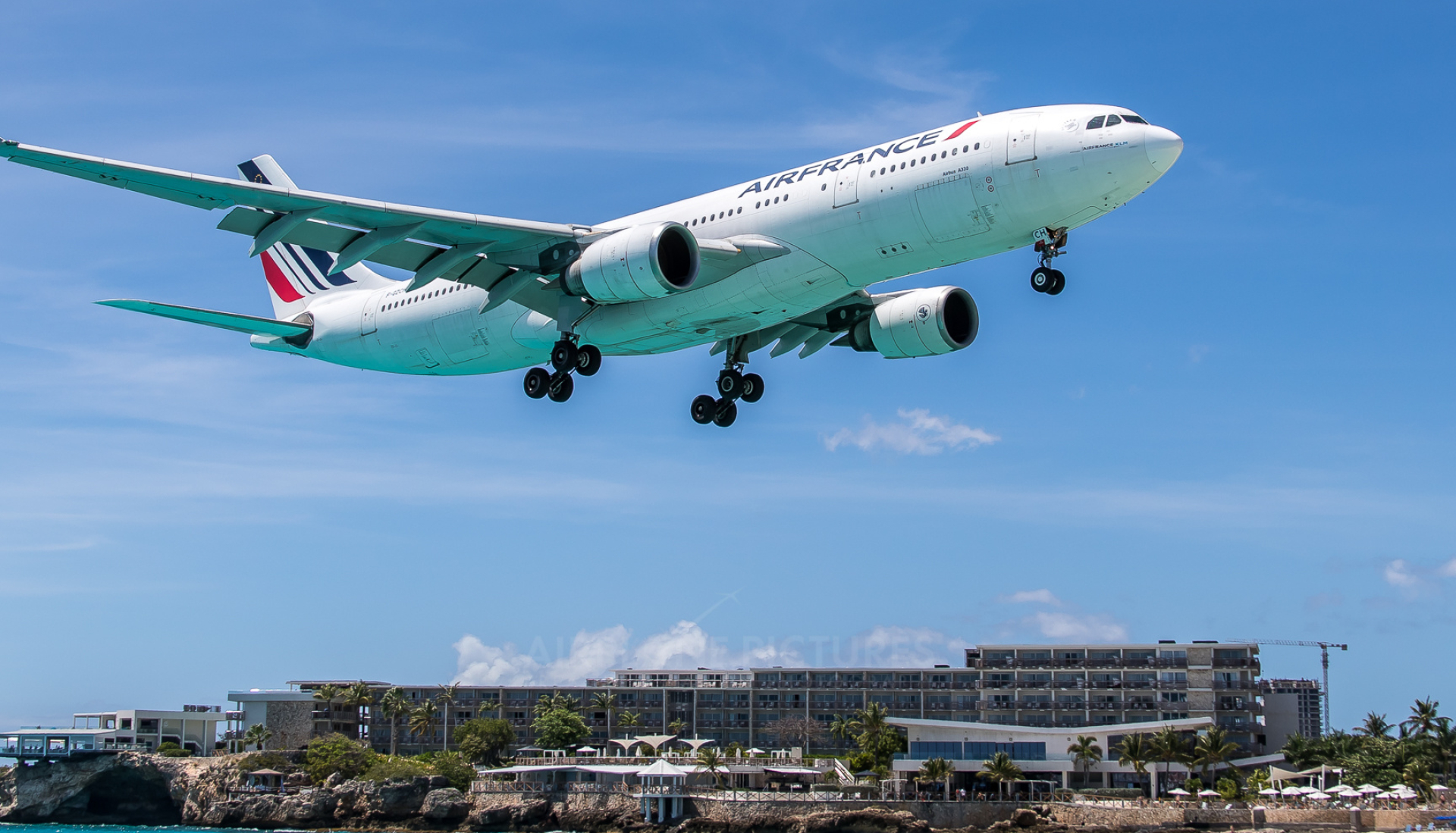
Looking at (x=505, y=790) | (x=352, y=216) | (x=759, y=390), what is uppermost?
(x=352, y=216)

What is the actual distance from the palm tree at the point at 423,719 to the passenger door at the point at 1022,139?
12335 centimetres

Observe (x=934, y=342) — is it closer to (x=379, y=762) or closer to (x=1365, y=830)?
(x=1365, y=830)

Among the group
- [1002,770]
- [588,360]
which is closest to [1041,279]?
[588,360]

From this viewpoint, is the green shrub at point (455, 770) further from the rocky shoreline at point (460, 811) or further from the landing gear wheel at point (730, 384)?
the landing gear wheel at point (730, 384)

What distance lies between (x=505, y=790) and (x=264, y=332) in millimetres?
79119

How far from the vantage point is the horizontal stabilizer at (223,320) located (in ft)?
135

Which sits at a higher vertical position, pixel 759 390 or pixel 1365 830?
pixel 759 390

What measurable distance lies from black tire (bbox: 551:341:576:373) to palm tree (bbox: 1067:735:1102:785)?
255ft

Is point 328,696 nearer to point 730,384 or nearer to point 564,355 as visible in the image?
point 730,384

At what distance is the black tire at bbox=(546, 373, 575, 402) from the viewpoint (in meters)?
42.1

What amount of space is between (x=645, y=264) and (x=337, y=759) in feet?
354

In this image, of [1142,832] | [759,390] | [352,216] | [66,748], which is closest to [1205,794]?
[1142,832]

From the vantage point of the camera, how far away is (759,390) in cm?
4612

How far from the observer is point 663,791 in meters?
111
